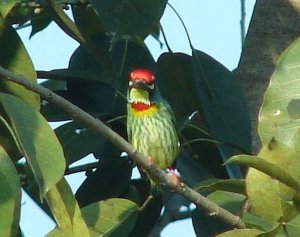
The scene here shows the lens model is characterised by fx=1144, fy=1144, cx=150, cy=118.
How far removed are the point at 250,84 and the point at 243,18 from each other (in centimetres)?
45

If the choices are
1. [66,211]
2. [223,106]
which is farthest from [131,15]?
[66,211]

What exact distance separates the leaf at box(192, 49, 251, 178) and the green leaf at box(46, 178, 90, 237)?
0.68 m

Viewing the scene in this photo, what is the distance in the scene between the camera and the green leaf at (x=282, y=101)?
6.84ft

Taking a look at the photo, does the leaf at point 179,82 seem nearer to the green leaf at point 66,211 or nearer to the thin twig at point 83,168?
the thin twig at point 83,168

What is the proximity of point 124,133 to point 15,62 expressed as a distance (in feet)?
2.29

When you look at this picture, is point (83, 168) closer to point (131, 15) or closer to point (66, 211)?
point (131, 15)

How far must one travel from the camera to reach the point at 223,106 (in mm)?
2844

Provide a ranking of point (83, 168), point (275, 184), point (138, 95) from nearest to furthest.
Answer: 1. point (275, 184)
2. point (83, 168)
3. point (138, 95)

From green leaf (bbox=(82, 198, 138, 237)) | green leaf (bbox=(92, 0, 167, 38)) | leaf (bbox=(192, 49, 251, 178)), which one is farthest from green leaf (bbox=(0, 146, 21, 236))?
leaf (bbox=(192, 49, 251, 178))

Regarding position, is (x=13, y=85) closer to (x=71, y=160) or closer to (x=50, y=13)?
(x=50, y=13)

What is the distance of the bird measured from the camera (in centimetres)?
316

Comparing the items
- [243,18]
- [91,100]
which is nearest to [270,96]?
[91,100]

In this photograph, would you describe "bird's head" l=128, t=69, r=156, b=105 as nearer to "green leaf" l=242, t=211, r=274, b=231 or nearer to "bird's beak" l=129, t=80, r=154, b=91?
"bird's beak" l=129, t=80, r=154, b=91

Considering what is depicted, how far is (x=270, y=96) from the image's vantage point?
211cm
